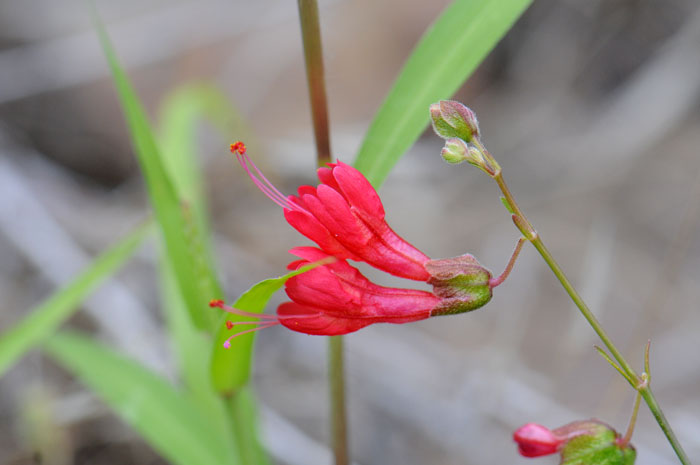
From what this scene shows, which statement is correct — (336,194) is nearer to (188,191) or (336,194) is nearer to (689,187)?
(188,191)

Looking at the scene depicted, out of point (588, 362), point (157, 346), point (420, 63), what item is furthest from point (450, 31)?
point (588, 362)

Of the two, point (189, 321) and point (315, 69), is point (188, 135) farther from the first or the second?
point (315, 69)

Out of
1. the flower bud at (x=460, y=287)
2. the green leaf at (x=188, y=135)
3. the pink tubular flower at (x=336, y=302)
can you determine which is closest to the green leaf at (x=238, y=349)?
the pink tubular flower at (x=336, y=302)

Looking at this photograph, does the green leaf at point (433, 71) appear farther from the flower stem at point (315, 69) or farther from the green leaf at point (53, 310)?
the green leaf at point (53, 310)

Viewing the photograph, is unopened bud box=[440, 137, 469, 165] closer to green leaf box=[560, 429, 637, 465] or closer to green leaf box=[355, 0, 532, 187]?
green leaf box=[355, 0, 532, 187]

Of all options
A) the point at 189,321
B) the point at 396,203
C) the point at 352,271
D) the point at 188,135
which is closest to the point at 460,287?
the point at 352,271

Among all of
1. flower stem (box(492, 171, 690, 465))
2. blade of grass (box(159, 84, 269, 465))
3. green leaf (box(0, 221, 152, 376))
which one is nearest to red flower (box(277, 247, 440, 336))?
flower stem (box(492, 171, 690, 465))
